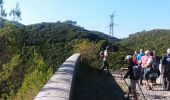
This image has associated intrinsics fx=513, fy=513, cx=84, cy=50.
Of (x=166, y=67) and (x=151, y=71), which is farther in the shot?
(x=151, y=71)

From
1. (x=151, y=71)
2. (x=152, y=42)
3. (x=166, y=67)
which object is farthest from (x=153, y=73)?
(x=152, y=42)

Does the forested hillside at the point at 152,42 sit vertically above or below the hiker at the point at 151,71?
above

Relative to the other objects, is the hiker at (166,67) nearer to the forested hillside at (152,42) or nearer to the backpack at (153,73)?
the backpack at (153,73)

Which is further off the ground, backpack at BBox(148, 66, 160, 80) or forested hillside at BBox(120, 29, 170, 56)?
forested hillside at BBox(120, 29, 170, 56)

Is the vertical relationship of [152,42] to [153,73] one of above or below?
above

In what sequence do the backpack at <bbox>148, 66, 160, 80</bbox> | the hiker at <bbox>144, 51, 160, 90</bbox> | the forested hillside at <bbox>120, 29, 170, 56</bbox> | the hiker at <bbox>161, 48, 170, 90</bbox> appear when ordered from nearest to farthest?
the hiker at <bbox>161, 48, 170, 90</bbox> → the hiker at <bbox>144, 51, 160, 90</bbox> → the backpack at <bbox>148, 66, 160, 80</bbox> → the forested hillside at <bbox>120, 29, 170, 56</bbox>

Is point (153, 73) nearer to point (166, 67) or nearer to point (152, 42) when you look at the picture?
point (166, 67)

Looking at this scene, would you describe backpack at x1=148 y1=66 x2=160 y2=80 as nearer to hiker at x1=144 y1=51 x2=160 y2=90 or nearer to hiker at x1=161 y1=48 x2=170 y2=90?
hiker at x1=144 y1=51 x2=160 y2=90

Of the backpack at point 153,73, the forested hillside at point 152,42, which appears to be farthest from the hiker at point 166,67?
the forested hillside at point 152,42

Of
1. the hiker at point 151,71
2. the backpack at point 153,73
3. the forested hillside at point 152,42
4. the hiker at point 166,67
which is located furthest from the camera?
the forested hillside at point 152,42

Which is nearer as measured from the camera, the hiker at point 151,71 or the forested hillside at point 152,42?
the hiker at point 151,71

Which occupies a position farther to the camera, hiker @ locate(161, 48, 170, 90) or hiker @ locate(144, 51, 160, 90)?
hiker @ locate(144, 51, 160, 90)

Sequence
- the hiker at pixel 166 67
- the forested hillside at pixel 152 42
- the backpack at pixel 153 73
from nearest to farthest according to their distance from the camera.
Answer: the hiker at pixel 166 67, the backpack at pixel 153 73, the forested hillside at pixel 152 42

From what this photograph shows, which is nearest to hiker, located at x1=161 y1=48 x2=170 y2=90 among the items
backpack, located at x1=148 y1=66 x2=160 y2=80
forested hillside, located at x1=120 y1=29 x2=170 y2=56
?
backpack, located at x1=148 y1=66 x2=160 y2=80
